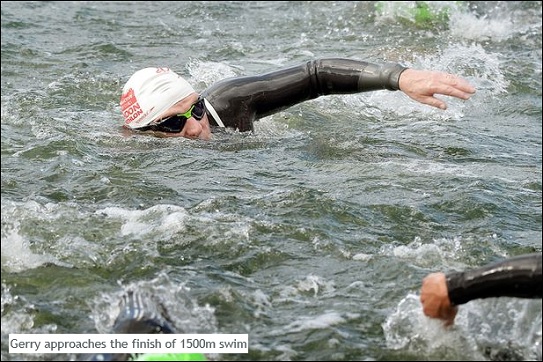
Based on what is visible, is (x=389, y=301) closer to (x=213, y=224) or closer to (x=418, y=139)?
(x=213, y=224)

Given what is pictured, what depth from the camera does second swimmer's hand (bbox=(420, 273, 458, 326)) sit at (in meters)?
4.59

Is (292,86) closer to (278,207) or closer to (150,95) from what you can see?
(150,95)

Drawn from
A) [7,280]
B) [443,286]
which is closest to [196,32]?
[7,280]

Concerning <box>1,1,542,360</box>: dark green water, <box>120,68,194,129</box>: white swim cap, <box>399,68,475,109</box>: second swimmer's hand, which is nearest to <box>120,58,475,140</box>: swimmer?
<box>120,68,194,129</box>: white swim cap

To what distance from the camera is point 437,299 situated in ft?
15.1

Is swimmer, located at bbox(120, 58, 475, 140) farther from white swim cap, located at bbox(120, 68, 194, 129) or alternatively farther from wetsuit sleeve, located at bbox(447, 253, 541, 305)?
wetsuit sleeve, located at bbox(447, 253, 541, 305)

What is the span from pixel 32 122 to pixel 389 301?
4150mm

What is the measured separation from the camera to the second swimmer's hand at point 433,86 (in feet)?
21.7

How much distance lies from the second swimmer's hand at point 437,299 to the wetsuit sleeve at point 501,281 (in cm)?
3

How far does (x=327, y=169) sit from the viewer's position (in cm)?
758

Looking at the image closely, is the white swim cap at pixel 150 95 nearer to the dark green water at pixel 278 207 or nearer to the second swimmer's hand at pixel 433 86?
the dark green water at pixel 278 207
